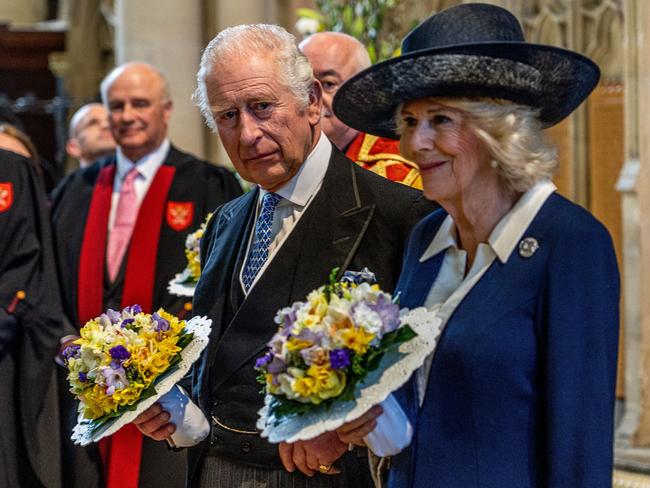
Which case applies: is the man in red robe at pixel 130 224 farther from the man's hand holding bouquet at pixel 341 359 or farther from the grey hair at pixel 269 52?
the man's hand holding bouquet at pixel 341 359

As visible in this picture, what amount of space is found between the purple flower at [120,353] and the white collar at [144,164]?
8.88 ft

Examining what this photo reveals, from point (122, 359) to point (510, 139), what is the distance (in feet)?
3.17

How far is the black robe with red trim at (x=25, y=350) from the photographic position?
4.66 metres

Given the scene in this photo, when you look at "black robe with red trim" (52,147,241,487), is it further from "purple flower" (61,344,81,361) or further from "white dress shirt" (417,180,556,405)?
"white dress shirt" (417,180,556,405)

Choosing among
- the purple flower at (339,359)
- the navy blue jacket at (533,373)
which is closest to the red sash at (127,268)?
the navy blue jacket at (533,373)

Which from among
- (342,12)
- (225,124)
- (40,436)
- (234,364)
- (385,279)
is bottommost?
(40,436)

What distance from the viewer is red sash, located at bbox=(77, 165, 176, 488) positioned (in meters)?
4.73

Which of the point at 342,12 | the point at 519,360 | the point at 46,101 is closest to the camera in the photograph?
the point at 519,360

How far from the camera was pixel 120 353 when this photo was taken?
2.66m

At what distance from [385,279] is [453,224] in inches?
15.5

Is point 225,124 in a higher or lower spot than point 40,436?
higher

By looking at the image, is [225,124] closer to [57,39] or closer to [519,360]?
[519,360]

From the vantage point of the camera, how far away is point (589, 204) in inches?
255

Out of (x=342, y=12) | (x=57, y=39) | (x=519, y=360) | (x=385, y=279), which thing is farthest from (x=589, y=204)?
(x=57, y=39)
